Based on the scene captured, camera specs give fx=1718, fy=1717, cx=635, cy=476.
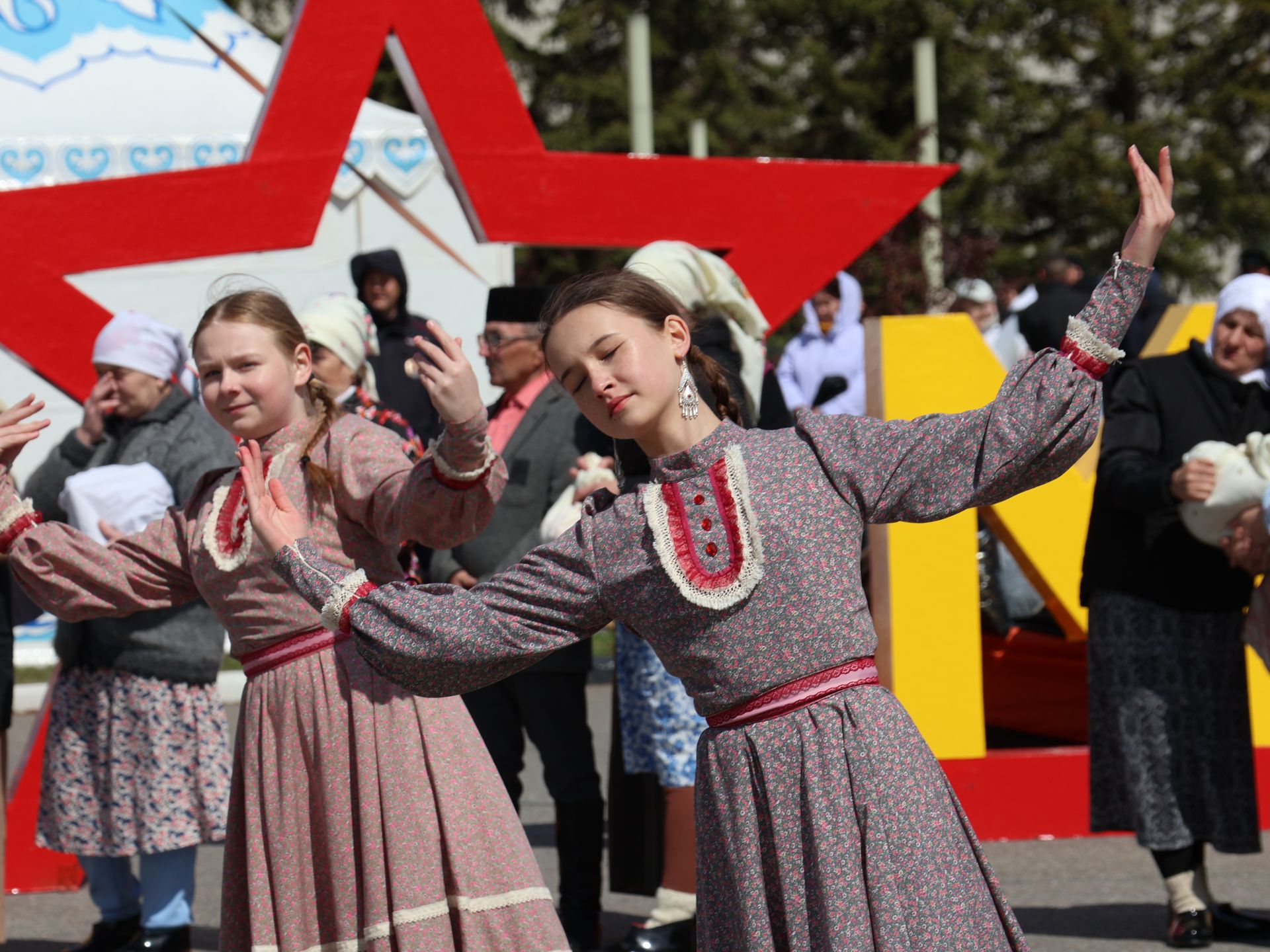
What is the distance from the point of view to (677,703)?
15.2 feet

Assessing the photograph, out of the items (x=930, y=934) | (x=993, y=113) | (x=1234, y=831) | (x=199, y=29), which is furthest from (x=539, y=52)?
(x=930, y=934)

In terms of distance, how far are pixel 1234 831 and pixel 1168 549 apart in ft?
2.65

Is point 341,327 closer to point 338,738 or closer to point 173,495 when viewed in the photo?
point 173,495

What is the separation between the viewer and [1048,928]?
5.09 meters

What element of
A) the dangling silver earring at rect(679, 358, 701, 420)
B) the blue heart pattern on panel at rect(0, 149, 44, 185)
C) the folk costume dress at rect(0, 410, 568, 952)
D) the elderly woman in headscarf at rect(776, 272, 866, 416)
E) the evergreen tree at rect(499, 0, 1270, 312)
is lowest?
the folk costume dress at rect(0, 410, 568, 952)

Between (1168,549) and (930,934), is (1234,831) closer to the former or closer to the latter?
(1168,549)

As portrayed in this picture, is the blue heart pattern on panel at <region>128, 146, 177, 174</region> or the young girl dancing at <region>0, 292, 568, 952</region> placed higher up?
the blue heart pattern on panel at <region>128, 146, 177, 174</region>

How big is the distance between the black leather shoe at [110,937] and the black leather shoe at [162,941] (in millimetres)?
235

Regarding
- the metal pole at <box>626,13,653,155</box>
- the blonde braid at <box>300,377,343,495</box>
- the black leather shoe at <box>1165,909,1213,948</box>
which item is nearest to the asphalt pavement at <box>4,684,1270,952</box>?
the black leather shoe at <box>1165,909,1213,948</box>

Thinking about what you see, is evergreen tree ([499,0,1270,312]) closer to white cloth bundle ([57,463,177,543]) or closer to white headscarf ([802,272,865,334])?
white headscarf ([802,272,865,334])

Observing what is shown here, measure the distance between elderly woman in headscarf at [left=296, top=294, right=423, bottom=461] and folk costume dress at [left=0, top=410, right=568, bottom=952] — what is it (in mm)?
1534

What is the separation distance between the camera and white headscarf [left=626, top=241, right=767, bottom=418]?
4516 millimetres

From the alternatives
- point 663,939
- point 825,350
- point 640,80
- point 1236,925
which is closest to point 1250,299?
point 1236,925

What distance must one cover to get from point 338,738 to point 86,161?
22.7ft
